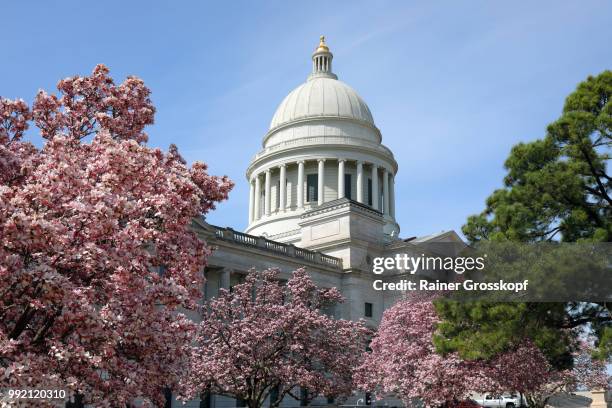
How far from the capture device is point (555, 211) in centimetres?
2206

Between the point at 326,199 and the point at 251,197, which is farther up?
the point at 251,197

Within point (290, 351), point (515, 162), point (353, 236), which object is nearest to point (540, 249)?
point (515, 162)

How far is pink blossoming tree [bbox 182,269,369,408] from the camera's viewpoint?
92.0 feet

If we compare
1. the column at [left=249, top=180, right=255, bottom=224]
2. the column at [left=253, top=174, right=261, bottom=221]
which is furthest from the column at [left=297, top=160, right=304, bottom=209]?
the column at [left=249, top=180, right=255, bottom=224]

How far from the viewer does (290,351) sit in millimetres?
29312

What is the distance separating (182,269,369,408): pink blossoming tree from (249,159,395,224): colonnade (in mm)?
44656

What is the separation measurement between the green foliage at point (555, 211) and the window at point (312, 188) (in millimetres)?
54571

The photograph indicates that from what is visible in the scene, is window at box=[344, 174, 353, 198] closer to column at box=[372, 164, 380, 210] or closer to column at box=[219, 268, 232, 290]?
column at box=[372, 164, 380, 210]

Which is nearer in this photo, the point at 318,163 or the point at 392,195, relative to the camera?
the point at 318,163

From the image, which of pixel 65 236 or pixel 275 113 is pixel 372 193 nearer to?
pixel 275 113

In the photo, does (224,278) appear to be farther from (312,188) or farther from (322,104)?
(322,104)

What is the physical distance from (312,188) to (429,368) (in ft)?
161

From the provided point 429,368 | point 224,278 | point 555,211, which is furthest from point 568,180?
point 224,278

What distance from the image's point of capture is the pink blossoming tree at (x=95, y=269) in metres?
9.55
